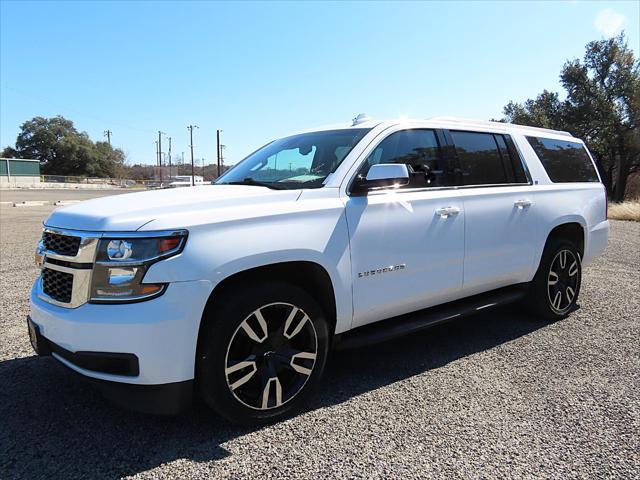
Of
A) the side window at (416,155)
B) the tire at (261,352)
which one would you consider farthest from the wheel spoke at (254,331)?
the side window at (416,155)

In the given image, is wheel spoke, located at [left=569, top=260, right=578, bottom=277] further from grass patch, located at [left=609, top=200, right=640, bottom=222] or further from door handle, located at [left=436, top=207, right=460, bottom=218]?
grass patch, located at [left=609, top=200, right=640, bottom=222]

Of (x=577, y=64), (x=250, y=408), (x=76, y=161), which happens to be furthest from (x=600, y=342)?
(x=76, y=161)

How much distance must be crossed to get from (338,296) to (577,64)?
38.0 metres

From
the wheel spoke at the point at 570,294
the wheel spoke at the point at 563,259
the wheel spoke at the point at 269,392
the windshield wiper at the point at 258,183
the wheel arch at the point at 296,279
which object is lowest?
the wheel spoke at the point at 269,392

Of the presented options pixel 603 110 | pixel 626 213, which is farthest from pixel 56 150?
pixel 626 213

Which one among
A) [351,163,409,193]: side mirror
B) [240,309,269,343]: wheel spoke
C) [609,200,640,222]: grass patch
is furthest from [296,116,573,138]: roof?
[609,200,640,222]: grass patch

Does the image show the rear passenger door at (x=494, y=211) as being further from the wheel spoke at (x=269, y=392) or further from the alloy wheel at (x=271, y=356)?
the wheel spoke at (x=269, y=392)

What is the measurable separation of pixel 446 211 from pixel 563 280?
208 centimetres

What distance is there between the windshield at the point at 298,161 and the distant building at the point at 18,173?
66799mm

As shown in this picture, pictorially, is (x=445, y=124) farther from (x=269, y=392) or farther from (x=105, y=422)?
(x=105, y=422)

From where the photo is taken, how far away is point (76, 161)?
84.8 metres

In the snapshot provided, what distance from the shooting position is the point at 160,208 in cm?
253

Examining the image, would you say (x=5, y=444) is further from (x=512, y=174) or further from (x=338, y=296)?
(x=512, y=174)

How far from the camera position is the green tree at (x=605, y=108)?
31.4 m
